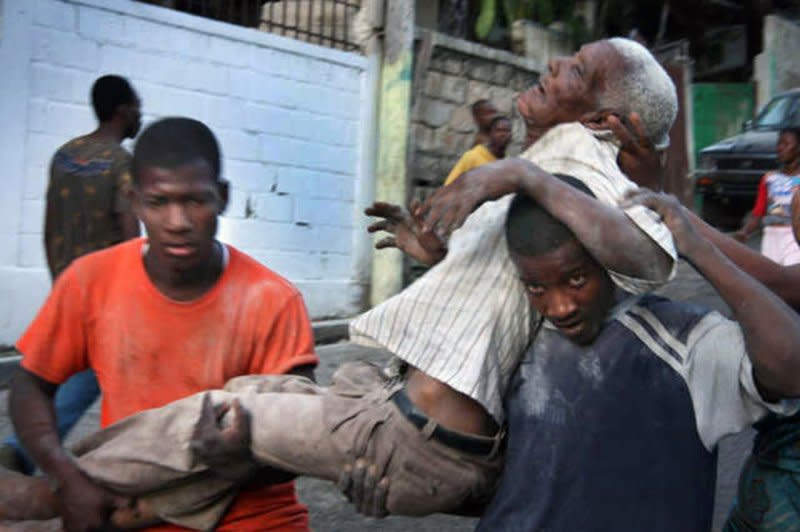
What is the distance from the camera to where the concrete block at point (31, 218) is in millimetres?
5801

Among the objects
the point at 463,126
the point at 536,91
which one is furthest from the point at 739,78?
the point at 536,91

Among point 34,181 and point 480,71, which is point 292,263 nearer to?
point 34,181

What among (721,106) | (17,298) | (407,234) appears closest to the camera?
(407,234)

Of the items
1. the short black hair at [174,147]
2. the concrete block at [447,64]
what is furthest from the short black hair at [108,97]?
the concrete block at [447,64]

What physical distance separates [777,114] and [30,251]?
984 centimetres

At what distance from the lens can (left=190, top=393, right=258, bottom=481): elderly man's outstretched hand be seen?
76.7 inches

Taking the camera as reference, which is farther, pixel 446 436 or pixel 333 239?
pixel 333 239

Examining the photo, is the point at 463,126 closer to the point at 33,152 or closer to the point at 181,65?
the point at 181,65

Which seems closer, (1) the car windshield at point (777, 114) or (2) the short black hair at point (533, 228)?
(2) the short black hair at point (533, 228)

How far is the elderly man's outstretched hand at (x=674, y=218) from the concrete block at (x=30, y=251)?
4.82 m

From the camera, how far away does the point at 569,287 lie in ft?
6.09

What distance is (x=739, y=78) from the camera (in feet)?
59.0

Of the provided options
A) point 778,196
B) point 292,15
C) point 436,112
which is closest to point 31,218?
point 292,15

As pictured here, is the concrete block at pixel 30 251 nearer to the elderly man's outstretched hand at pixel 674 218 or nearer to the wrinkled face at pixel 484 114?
the wrinkled face at pixel 484 114
